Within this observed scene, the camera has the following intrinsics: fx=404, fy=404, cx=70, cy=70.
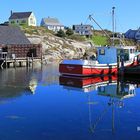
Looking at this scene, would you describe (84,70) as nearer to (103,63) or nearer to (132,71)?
(103,63)

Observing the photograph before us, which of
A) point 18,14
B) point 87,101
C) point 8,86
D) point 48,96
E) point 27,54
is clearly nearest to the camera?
point 87,101

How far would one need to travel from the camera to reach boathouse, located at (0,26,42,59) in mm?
68000

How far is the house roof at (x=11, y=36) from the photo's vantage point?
230 feet

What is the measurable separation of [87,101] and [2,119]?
8.06m

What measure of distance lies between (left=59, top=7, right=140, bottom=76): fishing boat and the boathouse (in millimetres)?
22503

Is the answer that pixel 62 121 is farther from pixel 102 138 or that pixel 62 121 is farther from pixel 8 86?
pixel 8 86

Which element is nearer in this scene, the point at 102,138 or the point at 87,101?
the point at 102,138

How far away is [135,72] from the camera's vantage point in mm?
43250

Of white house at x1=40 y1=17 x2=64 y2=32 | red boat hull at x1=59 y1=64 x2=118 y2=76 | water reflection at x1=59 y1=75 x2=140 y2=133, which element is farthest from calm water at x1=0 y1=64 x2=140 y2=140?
white house at x1=40 y1=17 x2=64 y2=32

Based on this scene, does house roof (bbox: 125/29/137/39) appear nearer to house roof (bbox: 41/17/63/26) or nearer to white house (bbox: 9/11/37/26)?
house roof (bbox: 41/17/63/26)

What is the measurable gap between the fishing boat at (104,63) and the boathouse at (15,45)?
22.5 meters

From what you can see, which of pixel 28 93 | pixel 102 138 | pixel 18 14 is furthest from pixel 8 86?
pixel 18 14

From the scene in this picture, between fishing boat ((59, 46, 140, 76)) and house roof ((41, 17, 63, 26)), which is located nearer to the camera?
fishing boat ((59, 46, 140, 76))

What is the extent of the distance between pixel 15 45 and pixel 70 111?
47.0 meters
